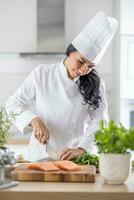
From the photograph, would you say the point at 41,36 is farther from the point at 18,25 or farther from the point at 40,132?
the point at 40,132

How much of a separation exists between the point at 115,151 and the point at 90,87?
79cm

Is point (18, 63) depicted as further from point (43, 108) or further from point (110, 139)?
point (110, 139)

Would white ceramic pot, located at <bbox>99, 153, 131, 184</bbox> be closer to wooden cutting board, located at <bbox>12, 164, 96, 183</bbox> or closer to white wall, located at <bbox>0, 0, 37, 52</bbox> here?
wooden cutting board, located at <bbox>12, 164, 96, 183</bbox>

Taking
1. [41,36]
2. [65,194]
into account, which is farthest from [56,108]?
[41,36]

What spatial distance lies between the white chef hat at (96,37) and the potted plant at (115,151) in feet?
2.46

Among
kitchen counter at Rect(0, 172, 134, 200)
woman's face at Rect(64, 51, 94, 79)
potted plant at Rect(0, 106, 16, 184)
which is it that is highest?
woman's face at Rect(64, 51, 94, 79)

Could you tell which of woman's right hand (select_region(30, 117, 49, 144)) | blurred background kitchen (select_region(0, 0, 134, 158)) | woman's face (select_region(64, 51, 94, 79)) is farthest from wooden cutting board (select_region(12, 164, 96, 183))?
blurred background kitchen (select_region(0, 0, 134, 158))

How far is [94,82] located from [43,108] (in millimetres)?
279

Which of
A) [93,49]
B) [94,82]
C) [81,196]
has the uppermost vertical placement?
[93,49]

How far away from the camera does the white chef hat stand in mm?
2107

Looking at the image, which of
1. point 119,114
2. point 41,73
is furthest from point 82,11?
point 41,73

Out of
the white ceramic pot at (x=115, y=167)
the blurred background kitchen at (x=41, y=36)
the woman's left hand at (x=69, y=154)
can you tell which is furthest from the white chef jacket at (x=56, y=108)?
the blurred background kitchen at (x=41, y=36)

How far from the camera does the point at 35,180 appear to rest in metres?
1.49

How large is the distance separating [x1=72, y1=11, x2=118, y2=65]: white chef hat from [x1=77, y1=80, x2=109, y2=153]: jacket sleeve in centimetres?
20
